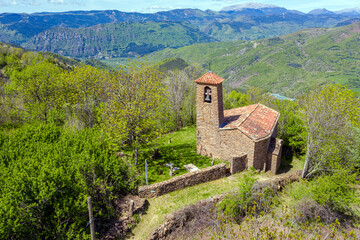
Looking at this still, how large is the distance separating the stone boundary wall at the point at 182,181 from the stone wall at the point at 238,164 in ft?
2.87

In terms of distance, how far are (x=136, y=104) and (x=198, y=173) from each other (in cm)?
911

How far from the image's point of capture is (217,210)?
58.1 feet

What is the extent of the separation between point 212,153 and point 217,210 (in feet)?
27.4

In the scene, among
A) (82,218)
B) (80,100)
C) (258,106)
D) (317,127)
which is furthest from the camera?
(80,100)

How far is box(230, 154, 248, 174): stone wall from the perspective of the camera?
2186 cm

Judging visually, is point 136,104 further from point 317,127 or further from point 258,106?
point 317,127

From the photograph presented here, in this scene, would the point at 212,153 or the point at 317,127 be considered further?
the point at 212,153

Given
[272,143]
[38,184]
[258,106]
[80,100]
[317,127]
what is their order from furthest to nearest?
[80,100], [258,106], [272,143], [317,127], [38,184]

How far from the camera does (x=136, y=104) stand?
22.5 meters

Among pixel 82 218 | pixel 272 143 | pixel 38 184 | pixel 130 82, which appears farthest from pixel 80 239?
pixel 272 143

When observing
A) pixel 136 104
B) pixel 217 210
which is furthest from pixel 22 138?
pixel 217 210

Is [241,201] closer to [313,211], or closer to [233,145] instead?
[313,211]

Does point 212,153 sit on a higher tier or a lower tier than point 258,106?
lower

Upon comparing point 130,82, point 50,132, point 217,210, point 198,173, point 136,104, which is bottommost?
point 217,210
